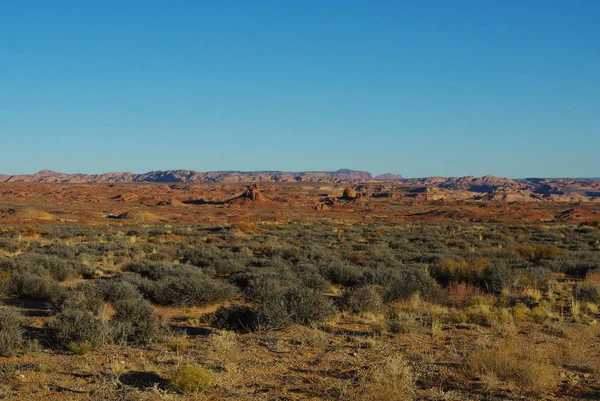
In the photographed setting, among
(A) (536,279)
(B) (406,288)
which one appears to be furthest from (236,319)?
(A) (536,279)

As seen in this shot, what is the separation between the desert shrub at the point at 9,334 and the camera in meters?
6.83

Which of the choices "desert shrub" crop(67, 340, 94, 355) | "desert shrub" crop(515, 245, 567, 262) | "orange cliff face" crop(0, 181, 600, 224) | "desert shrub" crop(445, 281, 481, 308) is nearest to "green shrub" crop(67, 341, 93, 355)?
"desert shrub" crop(67, 340, 94, 355)

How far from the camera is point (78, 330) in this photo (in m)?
7.47

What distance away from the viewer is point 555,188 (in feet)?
603

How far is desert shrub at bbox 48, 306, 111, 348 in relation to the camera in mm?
7289

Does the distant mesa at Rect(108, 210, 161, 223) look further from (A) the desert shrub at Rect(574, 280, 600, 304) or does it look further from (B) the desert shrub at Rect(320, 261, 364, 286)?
(A) the desert shrub at Rect(574, 280, 600, 304)

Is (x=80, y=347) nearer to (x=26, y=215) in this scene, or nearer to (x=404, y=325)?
(x=404, y=325)

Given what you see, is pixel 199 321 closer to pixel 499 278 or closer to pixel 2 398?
pixel 2 398

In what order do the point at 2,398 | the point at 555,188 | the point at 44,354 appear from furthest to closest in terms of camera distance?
the point at 555,188
the point at 44,354
the point at 2,398

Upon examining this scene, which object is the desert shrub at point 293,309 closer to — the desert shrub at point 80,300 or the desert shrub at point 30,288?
the desert shrub at point 80,300

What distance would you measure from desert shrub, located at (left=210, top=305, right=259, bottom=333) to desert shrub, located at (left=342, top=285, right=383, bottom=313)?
2.31 metres

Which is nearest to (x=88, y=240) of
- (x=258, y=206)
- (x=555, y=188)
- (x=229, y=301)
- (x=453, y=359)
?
(x=229, y=301)

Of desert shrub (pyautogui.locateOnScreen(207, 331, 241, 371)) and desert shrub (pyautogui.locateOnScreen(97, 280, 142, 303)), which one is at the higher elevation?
desert shrub (pyautogui.locateOnScreen(97, 280, 142, 303))

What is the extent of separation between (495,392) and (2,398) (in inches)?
231
